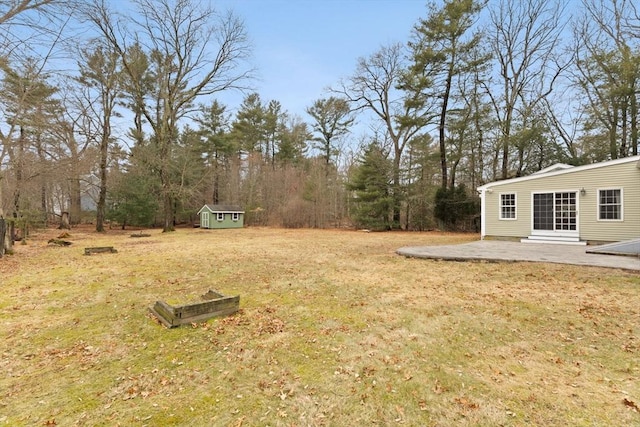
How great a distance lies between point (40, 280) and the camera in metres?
6.40

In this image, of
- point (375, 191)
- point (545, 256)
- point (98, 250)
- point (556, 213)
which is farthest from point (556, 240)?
point (98, 250)

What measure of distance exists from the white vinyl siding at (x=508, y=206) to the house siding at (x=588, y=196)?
0.12 m

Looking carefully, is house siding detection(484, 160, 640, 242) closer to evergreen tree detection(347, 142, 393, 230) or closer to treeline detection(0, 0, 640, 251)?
treeline detection(0, 0, 640, 251)

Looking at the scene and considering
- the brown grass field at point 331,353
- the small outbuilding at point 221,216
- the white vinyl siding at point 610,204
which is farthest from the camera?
the small outbuilding at point 221,216

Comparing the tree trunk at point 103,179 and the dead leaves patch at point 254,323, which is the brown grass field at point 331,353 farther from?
the tree trunk at point 103,179

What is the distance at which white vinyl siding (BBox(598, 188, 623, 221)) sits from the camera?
10.1 m

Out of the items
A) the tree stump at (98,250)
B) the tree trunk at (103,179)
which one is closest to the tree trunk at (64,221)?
the tree trunk at (103,179)

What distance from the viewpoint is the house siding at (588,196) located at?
984 centimetres

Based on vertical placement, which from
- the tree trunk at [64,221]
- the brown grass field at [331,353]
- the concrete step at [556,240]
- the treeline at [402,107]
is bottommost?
the brown grass field at [331,353]

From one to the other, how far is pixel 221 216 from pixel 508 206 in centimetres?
1933

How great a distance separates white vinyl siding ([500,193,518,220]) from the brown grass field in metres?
6.51

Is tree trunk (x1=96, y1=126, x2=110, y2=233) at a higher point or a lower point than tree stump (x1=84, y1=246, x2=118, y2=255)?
higher

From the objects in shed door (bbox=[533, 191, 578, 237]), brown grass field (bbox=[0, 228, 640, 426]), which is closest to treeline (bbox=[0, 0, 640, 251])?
shed door (bbox=[533, 191, 578, 237])

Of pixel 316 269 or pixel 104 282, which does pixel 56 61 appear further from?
pixel 316 269
